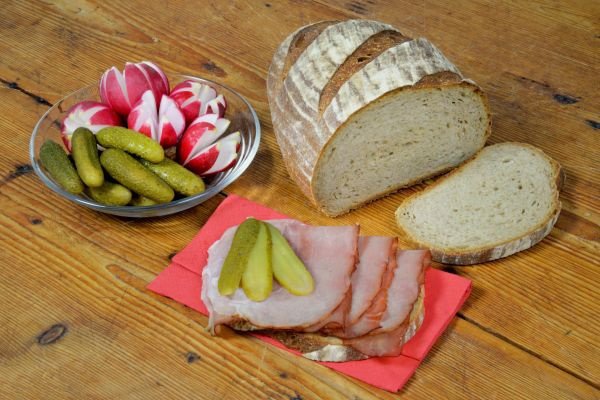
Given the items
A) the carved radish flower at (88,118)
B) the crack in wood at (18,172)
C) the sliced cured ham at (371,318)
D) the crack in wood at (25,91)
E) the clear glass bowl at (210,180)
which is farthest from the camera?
the crack in wood at (25,91)

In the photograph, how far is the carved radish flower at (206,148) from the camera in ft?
7.91

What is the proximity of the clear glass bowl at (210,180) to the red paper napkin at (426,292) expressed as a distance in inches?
3.2

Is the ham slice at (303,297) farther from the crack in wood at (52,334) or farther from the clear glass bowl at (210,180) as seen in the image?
the crack in wood at (52,334)

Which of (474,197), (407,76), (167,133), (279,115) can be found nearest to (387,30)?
(407,76)

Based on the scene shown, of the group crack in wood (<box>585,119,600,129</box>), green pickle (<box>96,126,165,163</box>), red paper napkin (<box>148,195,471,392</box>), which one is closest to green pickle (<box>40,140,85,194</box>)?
green pickle (<box>96,126,165,163</box>)

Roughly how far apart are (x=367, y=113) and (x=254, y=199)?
0.47 metres

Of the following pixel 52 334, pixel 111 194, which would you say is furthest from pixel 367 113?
pixel 52 334

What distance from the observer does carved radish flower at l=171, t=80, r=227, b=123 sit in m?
2.54

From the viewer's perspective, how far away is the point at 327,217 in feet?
8.22

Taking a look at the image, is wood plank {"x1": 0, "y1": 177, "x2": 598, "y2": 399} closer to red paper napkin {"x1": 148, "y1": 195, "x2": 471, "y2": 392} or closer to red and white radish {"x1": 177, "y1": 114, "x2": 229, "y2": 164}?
red paper napkin {"x1": 148, "y1": 195, "x2": 471, "y2": 392}

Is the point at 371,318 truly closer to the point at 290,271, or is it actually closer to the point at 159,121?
the point at 290,271

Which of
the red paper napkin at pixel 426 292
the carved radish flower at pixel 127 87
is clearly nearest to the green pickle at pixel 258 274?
the red paper napkin at pixel 426 292

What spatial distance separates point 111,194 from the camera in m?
2.28

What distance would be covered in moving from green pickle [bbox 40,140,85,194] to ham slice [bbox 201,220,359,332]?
1.50 ft
